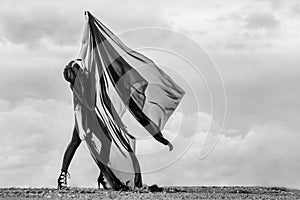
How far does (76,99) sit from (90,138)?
1.12 metres

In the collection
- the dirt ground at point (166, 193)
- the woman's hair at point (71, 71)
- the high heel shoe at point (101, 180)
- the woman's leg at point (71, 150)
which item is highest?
the woman's hair at point (71, 71)

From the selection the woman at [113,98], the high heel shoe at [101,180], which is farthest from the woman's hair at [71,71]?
the high heel shoe at [101,180]

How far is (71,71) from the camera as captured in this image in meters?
20.9

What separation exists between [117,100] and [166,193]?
111 inches

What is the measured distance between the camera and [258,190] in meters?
22.6

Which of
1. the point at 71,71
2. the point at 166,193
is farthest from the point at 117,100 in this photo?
the point at 166,193

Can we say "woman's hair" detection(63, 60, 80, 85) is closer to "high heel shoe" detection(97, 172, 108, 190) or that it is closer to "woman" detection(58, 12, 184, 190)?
"woman" detection(58, 12, 184, 190)

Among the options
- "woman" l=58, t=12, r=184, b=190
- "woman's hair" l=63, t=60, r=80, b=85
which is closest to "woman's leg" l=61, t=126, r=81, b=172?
"woman" l=58, t=12, r=184, b=190

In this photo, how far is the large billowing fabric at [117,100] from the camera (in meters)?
20.9

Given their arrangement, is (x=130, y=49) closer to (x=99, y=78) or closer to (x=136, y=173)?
(x=99, y=78)

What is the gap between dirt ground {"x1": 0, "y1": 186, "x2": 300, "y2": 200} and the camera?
1933 cm

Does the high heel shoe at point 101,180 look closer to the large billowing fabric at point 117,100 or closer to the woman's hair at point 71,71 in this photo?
the large billowing fabric at point 117,100

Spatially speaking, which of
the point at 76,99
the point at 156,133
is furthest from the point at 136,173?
the point at 76,99

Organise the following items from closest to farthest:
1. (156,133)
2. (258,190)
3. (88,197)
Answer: (88,197)
(156,133)
(258,190)
